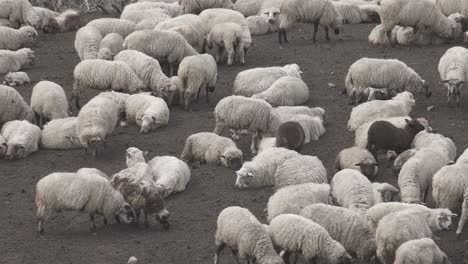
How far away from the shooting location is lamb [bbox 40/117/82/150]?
16.7 meters

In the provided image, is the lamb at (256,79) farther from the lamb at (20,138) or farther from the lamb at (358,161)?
the lamb at (20,138)

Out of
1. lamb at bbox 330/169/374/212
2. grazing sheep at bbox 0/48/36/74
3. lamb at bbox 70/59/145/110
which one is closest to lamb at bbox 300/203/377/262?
lamb at bbox 330/169/374/212

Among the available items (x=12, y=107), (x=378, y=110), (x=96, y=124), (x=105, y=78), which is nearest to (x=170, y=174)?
(x=96, y=124)

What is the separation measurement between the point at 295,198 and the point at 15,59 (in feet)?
32.7

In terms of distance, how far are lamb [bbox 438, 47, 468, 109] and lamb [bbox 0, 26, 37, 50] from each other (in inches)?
376

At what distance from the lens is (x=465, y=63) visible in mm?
18047

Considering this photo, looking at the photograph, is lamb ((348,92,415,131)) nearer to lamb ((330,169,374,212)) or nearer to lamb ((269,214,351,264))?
lamb ((330,169,374,212))

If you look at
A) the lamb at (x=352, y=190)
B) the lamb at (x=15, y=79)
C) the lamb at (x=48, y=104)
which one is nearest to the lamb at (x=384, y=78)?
the lamb at (x=352, y=190)

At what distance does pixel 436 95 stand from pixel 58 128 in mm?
6816

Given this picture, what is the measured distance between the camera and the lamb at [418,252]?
11266 mm

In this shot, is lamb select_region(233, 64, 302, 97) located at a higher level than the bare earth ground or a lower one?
higher

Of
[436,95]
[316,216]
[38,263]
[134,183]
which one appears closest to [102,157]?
[134,183]

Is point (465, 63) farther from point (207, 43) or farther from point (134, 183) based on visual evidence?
point (134, 183)

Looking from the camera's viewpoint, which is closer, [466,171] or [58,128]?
[466,171]
